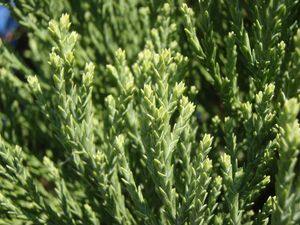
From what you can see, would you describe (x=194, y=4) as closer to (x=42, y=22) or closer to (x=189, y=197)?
(x=42, y=22)

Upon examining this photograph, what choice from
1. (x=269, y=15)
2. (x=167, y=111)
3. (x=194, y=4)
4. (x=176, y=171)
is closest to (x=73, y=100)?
(x=167, y=111)

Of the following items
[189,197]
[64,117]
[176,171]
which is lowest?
[189,197]

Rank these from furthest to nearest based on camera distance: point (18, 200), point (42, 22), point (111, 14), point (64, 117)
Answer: point (111, 14), point (42, 22), point (18, 200), point (64, 117)

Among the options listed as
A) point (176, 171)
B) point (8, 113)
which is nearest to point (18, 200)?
point (8, 113)

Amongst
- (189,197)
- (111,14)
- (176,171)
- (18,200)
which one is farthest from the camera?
(111,14)

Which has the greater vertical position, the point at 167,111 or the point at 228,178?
the point at 167,111

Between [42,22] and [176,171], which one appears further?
[42,22]

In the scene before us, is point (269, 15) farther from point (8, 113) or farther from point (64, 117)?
point (8, 113)
